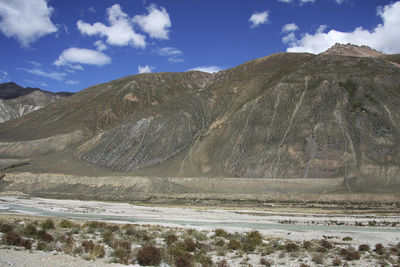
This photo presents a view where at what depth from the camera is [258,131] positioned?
242 feet

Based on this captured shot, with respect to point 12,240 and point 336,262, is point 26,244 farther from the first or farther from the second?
point 336,262

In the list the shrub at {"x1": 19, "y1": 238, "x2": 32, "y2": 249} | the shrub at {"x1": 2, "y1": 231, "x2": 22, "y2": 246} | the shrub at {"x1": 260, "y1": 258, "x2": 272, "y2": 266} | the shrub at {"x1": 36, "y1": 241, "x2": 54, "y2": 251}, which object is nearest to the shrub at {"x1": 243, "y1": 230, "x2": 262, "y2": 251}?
the shrub at {"x1": 260, "y1": 258, "x2": 272, "y2": 266}

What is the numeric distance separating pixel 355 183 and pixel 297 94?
27.3 meters

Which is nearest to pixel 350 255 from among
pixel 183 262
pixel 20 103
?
pixel 183 262

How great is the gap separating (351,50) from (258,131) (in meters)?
63.7

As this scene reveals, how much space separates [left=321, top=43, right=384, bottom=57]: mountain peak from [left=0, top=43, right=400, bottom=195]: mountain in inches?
792

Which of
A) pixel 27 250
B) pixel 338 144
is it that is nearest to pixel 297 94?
pixel 338 144

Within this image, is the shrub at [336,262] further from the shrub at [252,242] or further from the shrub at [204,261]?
the shrub at [204,261]

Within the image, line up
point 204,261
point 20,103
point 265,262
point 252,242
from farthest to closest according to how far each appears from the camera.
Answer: point 20,103
point 252,242
point 265,262
point 204,261

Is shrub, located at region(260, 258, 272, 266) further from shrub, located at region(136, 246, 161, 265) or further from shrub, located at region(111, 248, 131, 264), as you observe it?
shrub, located at region(111, 248, 131, 264)

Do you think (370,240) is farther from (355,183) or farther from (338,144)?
(338,144)

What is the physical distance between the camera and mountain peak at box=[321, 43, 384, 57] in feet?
381

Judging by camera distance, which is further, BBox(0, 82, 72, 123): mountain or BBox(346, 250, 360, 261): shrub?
BBox(0, 82, 72, 123): mountain

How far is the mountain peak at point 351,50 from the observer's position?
381ft
